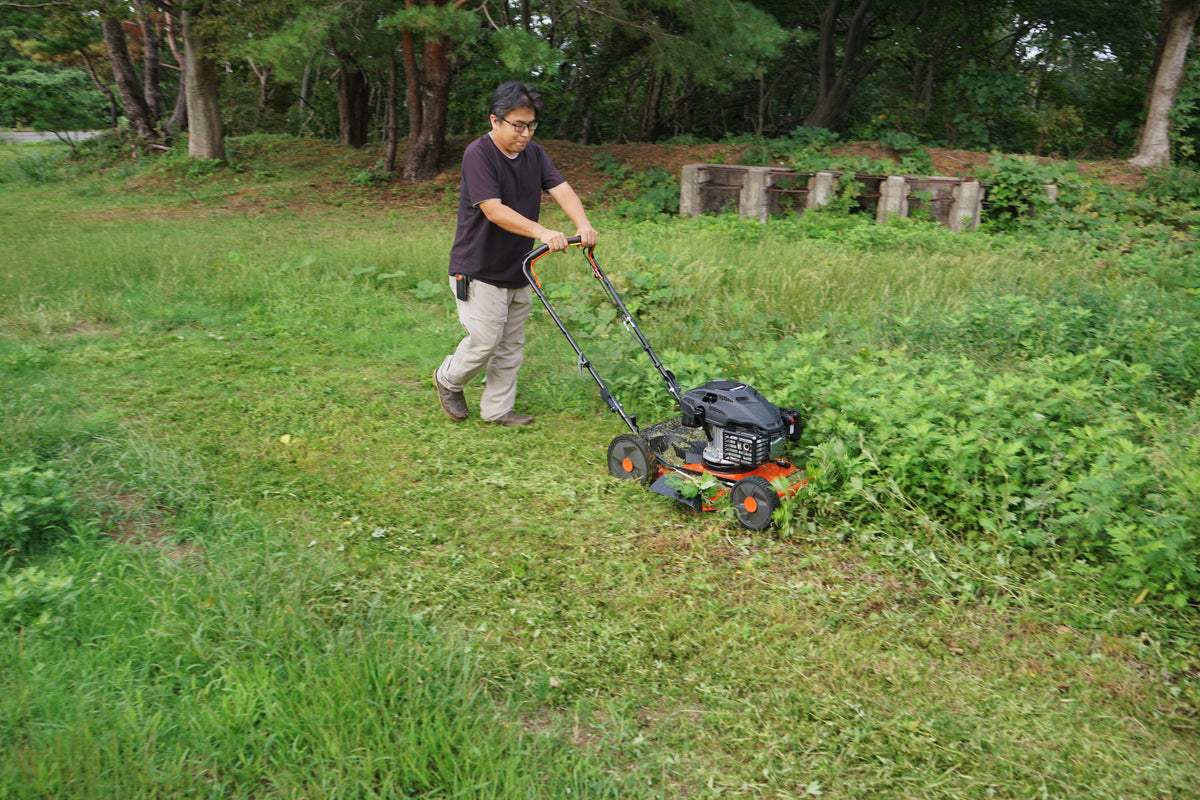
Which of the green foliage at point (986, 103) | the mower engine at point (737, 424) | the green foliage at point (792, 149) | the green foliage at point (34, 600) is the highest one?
the green foliage at point (986, 103)

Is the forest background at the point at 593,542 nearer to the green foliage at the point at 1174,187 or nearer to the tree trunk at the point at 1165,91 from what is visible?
the green foliage at the point at 1174,187

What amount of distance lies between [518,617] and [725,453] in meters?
1.33

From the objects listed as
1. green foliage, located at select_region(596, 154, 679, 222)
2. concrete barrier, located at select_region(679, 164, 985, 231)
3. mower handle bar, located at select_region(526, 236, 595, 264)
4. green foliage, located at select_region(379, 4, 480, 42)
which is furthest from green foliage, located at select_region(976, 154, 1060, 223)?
mower handle bar, located at select_region(526, 236, 595, 264)

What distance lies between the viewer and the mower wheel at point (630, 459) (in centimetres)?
444

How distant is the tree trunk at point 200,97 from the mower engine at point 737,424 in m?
14.6

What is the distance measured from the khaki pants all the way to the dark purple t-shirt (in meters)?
0.11

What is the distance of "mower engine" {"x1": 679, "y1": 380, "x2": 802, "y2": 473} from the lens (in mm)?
3980

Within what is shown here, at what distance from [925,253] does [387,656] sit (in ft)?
26.2

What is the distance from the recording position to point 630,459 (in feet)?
14.8

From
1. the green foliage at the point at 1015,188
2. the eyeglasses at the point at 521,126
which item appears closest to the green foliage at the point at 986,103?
the green foliage at the point at 1015,188

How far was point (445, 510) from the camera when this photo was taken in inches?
166

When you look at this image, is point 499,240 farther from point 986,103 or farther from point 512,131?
point 986,103

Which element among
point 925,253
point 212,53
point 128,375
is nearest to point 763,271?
point 925,253

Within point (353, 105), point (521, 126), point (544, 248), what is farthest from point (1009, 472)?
point (353, 105)
